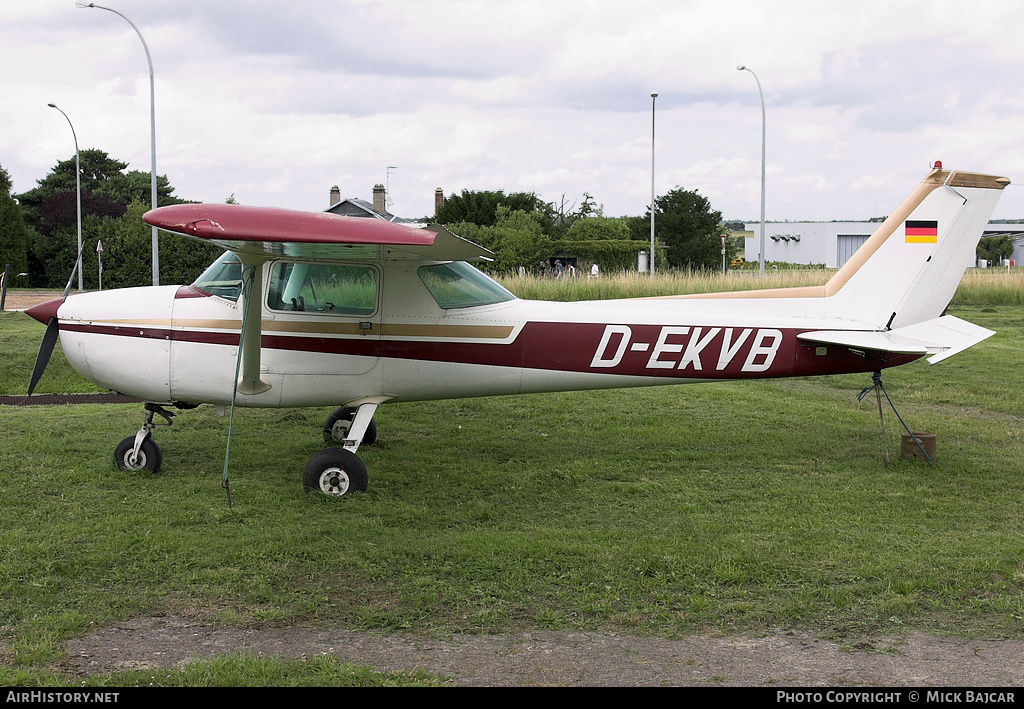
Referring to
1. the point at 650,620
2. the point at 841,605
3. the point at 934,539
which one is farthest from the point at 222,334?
the point at 934,539

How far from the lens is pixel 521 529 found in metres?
6.05

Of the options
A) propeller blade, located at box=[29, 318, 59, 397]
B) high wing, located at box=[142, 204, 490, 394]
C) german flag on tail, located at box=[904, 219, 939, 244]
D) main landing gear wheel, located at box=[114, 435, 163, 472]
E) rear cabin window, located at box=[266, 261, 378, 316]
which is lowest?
main landing gear wheel, located at box=[114, 435, 163, 472]

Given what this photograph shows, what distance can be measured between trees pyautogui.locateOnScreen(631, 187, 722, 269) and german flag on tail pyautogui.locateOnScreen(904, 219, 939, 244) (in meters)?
44.1

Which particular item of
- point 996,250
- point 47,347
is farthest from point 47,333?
point 996,250

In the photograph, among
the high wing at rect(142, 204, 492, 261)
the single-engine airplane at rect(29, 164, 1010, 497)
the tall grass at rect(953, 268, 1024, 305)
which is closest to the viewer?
the high wing at rect(142, 204, 492, 261)

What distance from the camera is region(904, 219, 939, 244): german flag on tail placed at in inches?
312

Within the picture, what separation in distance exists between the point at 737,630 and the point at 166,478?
5.11m

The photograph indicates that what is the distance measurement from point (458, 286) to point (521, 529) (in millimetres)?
2476

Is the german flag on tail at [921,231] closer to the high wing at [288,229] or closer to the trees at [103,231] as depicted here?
the high wing at [288,229]

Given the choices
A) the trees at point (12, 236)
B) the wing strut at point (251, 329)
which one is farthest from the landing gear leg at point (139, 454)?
the trees at point (12, 236)

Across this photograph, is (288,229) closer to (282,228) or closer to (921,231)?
(282,228)

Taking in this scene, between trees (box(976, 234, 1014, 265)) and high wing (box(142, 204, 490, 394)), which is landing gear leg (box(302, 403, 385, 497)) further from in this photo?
trees (box(976, 234, 1014, 265))

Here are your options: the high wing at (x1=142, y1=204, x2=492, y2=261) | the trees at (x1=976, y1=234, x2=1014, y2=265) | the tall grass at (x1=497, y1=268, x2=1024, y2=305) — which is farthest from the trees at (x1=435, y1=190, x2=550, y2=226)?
the high wing at (x1=142, y1=204, x2=492, y2=261)

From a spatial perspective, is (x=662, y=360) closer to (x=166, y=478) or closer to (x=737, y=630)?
(x=737, y=630)
